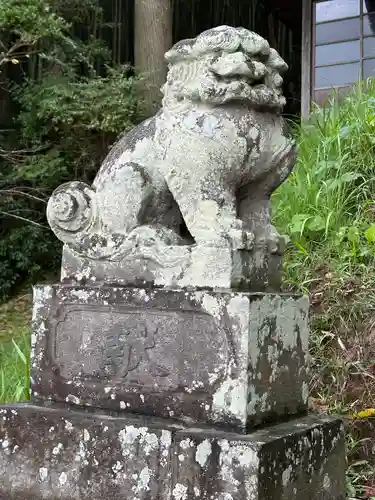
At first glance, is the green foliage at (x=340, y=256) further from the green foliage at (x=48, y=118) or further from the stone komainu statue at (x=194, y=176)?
the green foliage at (x=48, y=118)

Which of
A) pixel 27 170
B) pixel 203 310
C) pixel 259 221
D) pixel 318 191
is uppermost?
pixel 27 170

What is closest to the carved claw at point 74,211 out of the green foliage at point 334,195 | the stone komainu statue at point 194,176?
the stone komainu statue at point 194,176

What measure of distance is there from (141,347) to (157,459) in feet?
1.30

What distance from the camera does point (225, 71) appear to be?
2328 millimetres

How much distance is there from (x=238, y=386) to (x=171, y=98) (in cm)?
109

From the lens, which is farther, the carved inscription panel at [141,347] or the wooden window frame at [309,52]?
the wooden window frame at [309,52]

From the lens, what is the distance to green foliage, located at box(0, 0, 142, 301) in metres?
7.33

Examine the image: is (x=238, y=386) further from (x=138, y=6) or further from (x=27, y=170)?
(x=138, y=6)

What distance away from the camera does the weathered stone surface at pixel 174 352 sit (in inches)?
86.4

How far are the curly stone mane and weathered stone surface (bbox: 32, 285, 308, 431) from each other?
0.71 meters

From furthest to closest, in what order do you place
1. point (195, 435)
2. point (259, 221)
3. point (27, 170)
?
1. point (27, 170)
2. point (259, 221)
3. point (195, 435)

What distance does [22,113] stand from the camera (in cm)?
830

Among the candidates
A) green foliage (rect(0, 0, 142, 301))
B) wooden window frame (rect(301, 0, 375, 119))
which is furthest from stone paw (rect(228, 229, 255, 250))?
wooden window frame (rect(301, 0, 375, 119))

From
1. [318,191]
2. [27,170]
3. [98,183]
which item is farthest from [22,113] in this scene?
[98,183]
